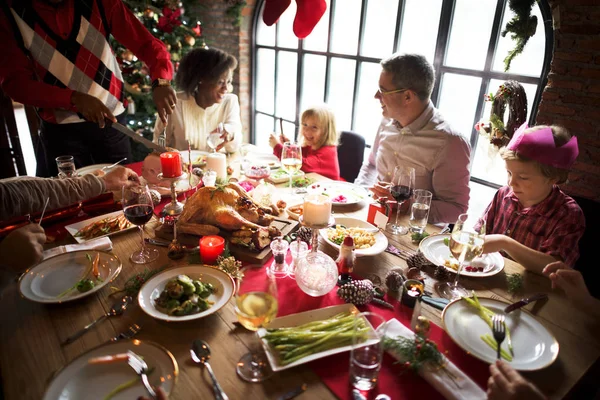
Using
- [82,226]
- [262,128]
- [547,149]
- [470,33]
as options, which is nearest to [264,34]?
[262,128]

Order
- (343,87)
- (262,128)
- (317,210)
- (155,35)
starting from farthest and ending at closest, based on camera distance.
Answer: (262,128) < (343,87) < (155,35) < (317,210)

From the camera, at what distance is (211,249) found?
134 cm

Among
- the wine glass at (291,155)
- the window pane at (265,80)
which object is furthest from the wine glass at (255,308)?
the window pane at (265,80)

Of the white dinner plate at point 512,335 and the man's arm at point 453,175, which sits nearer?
the white dinner plate at point 512,335

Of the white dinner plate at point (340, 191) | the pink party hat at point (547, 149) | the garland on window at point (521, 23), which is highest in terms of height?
the garland on window at point (521, 23)

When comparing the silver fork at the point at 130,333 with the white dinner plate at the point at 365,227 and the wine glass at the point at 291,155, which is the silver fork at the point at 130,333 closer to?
the white dinner plate at the point at 365,227

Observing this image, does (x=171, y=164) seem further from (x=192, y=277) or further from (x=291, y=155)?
(x=291, y=155)

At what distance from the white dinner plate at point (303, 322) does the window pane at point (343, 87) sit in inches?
125

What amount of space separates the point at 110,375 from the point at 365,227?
1.08 meters

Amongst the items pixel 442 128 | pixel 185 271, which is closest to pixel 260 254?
pixel 185 271

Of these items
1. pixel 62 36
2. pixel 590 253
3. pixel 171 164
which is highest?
pixel 62 36

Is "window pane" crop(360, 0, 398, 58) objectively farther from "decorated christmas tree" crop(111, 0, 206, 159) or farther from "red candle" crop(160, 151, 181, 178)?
"red candle" crop(160, 151, 181, 178)

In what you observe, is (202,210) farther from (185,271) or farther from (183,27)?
(183,27)

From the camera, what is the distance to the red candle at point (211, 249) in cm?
135
